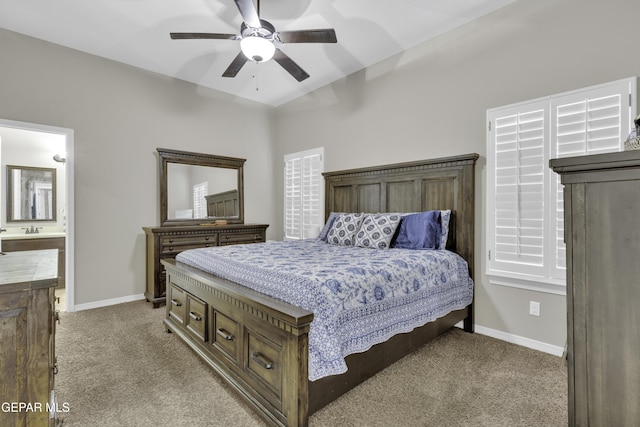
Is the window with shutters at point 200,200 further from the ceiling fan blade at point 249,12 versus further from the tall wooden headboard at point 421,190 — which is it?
the ceiling fan blade at point 249,12

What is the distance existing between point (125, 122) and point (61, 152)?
2145 millimetres

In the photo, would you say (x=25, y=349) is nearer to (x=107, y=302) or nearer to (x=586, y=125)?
(x=107, y=302)

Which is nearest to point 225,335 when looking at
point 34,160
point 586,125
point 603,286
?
point 603,286

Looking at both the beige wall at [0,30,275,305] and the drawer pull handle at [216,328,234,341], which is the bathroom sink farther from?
the drawer pull handle at [216,328,234,341]

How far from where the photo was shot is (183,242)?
4.08 m

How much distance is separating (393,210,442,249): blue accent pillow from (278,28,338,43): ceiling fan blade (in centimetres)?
182

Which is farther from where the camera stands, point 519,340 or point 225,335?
point 519,340

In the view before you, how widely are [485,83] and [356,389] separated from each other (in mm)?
2989

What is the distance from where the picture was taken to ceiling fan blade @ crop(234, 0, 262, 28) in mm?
2094

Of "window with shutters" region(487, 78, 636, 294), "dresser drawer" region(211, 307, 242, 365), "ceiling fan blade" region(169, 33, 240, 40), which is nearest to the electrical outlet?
"window with shutters" region(487, 78, 636, 294)

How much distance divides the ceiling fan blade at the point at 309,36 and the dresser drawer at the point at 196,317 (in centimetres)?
222

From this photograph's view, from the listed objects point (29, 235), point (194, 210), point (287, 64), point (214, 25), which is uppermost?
point (214, 25)

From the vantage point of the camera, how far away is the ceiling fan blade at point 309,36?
2.44 metres

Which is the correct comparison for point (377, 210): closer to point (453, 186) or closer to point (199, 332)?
point (453, 186)
